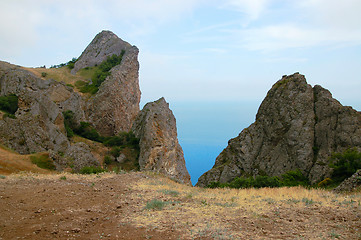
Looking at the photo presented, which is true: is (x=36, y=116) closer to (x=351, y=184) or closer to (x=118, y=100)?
(x=118, y=100)

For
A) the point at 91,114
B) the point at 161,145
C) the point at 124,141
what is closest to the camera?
the point at 161,145

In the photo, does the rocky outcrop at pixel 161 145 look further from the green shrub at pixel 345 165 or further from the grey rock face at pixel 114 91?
the green shrub at pixel 345 165

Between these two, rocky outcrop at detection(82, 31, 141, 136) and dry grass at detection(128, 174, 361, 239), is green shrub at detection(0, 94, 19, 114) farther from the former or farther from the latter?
dry grass at detection(128, 174, 361, 239)

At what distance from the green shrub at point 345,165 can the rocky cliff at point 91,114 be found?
22.7 metres

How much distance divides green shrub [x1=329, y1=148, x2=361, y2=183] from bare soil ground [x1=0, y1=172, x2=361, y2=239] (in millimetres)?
14335

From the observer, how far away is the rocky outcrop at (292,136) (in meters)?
31.9

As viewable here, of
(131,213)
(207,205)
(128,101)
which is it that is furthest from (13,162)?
(128,101)

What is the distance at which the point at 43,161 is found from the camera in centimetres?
2508

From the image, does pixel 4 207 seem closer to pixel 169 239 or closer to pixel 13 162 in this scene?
pixel 169 239

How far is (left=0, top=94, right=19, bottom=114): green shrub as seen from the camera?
1720 inches

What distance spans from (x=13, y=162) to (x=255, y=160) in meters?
28.1

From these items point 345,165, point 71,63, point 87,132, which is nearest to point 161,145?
point 87,132

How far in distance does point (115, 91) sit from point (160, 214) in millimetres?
60658

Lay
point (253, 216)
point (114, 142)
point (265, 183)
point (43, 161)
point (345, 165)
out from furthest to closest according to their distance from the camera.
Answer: point (114, 142), point (345, 165), point (43, 161), point (265, 183), point (253, 216)
